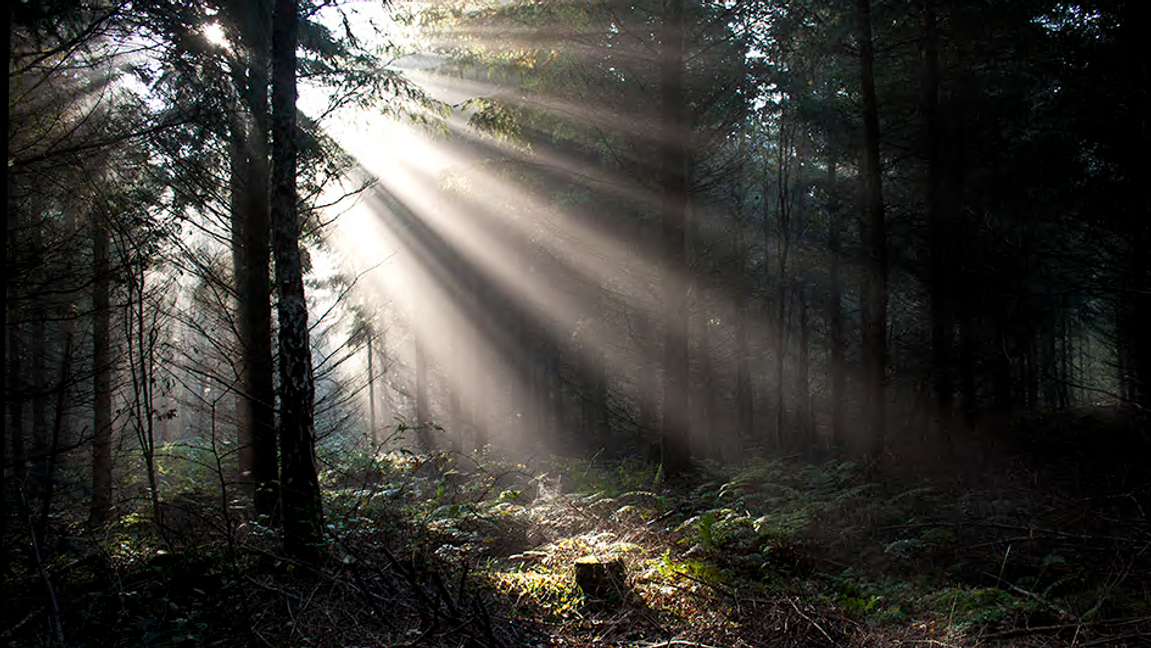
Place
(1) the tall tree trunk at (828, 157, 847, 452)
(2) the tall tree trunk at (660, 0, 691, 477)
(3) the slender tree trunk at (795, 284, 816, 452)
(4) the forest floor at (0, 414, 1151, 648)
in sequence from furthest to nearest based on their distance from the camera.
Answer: (3) the slender tree trunk at (795, 284, 816, 452), (1) the tall tree trunk at (828, 157, 847, 452), (2) the tall tree trunk at (660, 0, 691, 477), (4) the forest floor at (0, 414, 1151, 648)

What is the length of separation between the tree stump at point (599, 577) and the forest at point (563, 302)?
0.03 metres

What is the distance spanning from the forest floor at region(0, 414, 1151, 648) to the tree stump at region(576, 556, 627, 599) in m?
Answer: 0.03

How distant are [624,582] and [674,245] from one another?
247 inches

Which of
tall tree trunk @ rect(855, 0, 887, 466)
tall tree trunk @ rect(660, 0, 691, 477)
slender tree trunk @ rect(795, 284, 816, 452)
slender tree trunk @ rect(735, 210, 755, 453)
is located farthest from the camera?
slender tree trunk @ rect(795, 284, 816, 452)

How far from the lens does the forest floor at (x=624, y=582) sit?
4141 mm

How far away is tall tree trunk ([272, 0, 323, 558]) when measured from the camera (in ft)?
18.9

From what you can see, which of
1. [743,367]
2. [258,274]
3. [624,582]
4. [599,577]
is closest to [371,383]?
[258,274]

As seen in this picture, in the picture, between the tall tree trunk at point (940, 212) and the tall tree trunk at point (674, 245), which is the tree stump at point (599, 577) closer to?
the tall tree trunk at point (674, 245)

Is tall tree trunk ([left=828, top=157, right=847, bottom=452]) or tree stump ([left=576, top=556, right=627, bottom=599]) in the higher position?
tall tree trunk ([left=828, top=157, right=847, bottom=452])

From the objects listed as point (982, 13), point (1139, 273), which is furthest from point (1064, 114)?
point (1139, 273)

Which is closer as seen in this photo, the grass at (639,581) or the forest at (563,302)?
the grass at (639,581)

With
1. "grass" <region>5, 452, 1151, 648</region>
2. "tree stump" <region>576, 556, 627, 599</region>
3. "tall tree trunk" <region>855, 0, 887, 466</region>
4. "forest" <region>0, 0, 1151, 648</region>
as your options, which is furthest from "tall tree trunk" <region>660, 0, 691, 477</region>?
"tree stump" <region>576, 556, 627, 599</region>

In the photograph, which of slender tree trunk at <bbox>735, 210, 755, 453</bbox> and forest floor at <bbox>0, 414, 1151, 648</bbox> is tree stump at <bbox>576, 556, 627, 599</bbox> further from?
slender tree trunk at <bbox>735, 210, 755, 453</bbox>

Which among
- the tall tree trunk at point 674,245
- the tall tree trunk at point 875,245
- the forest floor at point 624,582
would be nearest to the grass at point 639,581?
the forest floor at point 624,582
